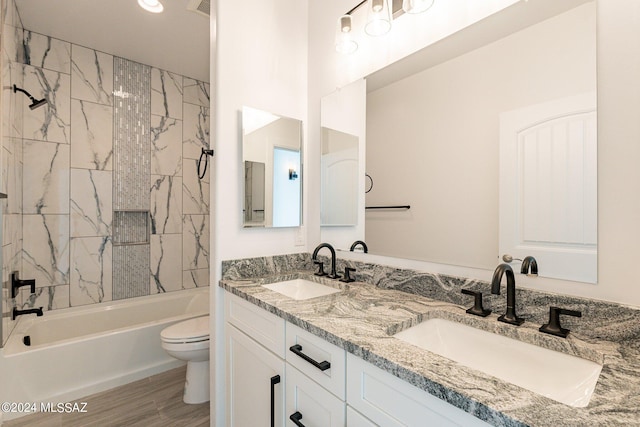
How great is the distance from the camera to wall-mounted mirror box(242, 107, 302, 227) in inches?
67.2

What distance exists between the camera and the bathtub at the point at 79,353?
6.39 feet

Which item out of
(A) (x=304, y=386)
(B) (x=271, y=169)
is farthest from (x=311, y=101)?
(A) (x=304, y=386)

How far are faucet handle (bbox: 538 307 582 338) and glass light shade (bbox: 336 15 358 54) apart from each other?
4.71 ft

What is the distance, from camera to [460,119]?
124cm

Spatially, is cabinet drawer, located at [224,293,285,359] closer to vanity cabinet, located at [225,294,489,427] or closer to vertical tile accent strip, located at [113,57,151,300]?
vanity cabinet, located at [225,294,489,427]

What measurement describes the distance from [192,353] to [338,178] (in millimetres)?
1521

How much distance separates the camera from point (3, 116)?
1.79 metres

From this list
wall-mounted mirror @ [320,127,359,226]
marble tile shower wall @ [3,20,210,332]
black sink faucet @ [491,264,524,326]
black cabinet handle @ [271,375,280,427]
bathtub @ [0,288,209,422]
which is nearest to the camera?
black sink faucet @ [491,264,524,326]

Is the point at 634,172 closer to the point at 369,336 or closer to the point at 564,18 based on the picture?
the point at 564,18

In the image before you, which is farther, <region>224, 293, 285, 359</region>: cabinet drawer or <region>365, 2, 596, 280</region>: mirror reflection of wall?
<region>224, 293, 285, 359</region>: cabinet drawer

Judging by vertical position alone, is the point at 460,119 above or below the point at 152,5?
below

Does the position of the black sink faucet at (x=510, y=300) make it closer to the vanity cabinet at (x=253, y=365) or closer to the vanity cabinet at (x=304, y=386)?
the vanity cabinet at (x=304, y=386)

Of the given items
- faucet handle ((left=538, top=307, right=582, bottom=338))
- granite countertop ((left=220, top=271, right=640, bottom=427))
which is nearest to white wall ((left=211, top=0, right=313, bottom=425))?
granite countertop ((left=220, top=271, right=640, bottom=427))

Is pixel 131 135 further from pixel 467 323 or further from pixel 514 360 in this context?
pixel 514 360
